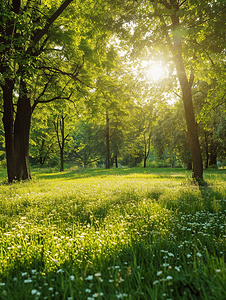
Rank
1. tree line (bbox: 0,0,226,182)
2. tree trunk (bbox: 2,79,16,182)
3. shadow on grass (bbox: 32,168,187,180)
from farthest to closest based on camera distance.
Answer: shadow on grass (bbox: 32,168,187,180), tree trunk (bbox: 2,79,16,182), tree line (bbox: 0,0,226,182)

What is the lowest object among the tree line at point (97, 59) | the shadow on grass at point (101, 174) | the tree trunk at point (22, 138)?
the shadow on grass at point (101, 174)

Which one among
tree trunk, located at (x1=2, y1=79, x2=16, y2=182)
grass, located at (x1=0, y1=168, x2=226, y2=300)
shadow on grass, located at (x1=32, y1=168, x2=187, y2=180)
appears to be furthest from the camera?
shadow on grass, located at (x1=32, y1=168, x2=187, y2=180)

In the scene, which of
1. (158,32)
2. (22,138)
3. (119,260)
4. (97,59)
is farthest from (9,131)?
(119,260)

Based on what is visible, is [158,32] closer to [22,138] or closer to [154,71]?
[154,71]

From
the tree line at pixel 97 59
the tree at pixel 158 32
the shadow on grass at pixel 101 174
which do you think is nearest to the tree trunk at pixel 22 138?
the tree line at pixel 97 59

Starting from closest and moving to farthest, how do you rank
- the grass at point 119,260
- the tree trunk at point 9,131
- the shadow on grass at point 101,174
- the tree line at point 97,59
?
1. the grass at point 119,260
2. the tree line at point 97,59
3. the tree trunk at point 9,131
4. the shadow on grass at point 101,174

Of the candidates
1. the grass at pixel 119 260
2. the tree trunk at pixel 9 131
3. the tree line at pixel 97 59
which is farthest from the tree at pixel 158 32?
the tree trunk at pixel 9 131

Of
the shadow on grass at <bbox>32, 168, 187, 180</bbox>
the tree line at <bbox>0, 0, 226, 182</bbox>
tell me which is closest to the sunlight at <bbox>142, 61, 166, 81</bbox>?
the tree line at <bbox>0, 0, 226, 182</bbox>

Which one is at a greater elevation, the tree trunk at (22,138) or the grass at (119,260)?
the tree trunk at (22,138)

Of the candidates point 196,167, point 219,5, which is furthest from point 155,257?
point 196,167

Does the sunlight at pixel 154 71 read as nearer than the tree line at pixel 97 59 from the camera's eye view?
No

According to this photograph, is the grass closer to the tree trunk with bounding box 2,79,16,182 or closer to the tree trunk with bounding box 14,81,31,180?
the tree trunk with bounding box 14,81,31,180

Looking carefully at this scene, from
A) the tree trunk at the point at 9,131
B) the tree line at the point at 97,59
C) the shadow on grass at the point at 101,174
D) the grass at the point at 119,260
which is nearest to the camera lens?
the grass at the point at 119,260

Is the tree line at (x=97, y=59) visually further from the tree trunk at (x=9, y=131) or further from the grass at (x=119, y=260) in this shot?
the grass at (x=119, y=260)
